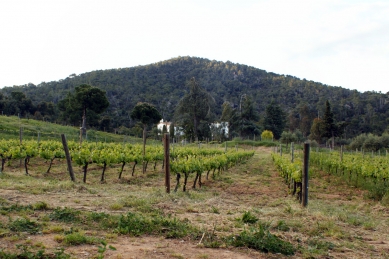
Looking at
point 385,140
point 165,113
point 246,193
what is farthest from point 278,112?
point 246,193

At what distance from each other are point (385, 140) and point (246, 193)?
136 feet

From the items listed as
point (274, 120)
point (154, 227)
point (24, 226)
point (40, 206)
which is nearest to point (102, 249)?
point (154, 227)

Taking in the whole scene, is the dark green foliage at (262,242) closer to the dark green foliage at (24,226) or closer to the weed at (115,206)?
the weed at (115,206)

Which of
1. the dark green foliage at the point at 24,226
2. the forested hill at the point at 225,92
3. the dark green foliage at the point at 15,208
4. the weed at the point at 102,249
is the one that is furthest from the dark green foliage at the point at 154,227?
the forested hill at the point at 225,92

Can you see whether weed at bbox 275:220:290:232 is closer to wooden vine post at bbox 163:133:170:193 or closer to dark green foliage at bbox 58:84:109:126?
wooden vine post at bbox 163:133:170:193

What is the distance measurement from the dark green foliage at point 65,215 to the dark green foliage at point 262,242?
2649mm

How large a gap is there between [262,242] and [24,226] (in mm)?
3554

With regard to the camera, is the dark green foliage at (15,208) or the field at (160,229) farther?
the dark green foliage at (15,208)

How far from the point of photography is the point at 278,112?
2389 inches

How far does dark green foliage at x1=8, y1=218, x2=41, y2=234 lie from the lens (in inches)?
180

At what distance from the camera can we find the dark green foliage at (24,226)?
4.58 meters

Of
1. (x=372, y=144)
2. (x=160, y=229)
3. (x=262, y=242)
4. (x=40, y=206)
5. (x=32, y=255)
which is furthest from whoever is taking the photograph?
(x=372, y=144)

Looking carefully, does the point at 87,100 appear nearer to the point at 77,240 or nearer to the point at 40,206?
the point at 40,206

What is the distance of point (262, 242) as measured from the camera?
4.57 metres
